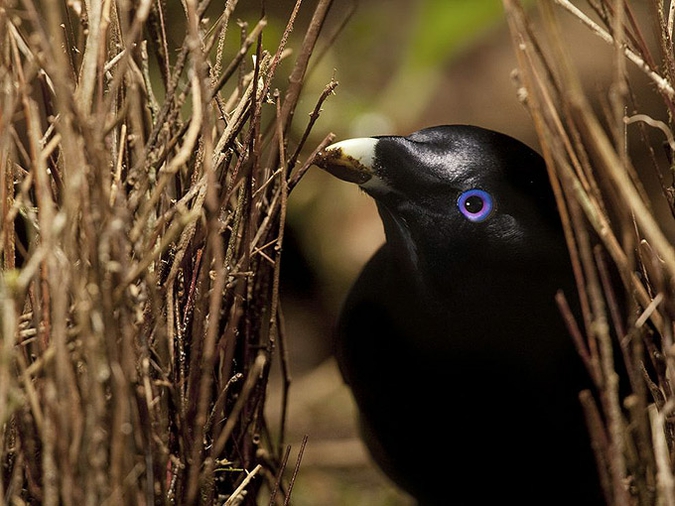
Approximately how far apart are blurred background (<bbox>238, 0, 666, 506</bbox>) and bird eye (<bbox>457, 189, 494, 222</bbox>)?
1.25 meters

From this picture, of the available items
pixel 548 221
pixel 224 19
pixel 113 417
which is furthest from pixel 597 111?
pixel 113 417

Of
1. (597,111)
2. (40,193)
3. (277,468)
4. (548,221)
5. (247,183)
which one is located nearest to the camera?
(40,193)

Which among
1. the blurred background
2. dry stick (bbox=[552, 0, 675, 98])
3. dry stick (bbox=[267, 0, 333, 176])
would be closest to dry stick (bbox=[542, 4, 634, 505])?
dry stick (bbox=[552, 0, 675, 98])

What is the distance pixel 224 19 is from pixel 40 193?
0.45m

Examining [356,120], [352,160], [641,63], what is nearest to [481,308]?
[352,160]

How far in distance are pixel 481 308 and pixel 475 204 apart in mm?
152

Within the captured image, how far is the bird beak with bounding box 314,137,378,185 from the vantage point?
1.34 m

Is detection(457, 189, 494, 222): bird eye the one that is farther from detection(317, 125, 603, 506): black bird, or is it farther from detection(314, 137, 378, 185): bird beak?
detection(314, 137, 378, 185): bird beak

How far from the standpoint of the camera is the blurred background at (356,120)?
2549 mm

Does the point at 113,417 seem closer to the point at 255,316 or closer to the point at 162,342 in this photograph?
the point at 162,342

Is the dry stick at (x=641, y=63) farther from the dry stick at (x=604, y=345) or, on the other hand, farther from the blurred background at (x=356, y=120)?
the blurred background at (x=356, y=120)

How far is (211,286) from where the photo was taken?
133 cm

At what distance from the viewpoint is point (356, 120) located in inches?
110

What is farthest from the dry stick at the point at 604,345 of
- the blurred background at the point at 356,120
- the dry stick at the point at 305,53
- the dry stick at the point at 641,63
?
the blurred background at the point at 356,120
